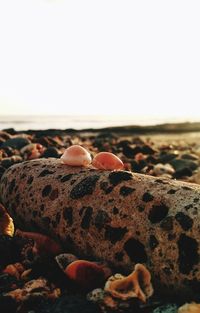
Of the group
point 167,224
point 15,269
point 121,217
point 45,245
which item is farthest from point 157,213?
point 15,269

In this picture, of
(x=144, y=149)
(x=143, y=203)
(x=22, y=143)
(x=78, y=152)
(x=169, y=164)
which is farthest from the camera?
(x=144, y=149)

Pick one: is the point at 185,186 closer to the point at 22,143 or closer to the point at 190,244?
the point at 190,244

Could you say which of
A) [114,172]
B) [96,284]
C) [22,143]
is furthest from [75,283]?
[22,143]

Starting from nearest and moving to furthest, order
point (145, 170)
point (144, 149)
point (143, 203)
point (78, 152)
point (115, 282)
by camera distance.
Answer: point (115, 282)
point (143, 203)
point (78, 152)
point (145, 170)
point (144, 149)

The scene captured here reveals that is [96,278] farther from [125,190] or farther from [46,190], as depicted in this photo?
[46,190]

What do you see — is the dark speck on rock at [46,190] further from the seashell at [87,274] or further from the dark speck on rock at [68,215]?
the seashell at [87,274]

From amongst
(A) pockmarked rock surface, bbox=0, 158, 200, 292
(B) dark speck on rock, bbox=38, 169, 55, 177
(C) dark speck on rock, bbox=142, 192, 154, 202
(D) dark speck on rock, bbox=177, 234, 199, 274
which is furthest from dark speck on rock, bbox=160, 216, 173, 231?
(B) dark speck on rock, bbox=38, 169, 55, 177

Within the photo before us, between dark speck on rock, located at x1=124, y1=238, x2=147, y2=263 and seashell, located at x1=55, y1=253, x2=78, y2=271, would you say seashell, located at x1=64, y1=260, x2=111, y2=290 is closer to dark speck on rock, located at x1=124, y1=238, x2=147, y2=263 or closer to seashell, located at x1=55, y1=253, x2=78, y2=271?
seashell, located at x1=55, y1=253, x2=78, y2=271
